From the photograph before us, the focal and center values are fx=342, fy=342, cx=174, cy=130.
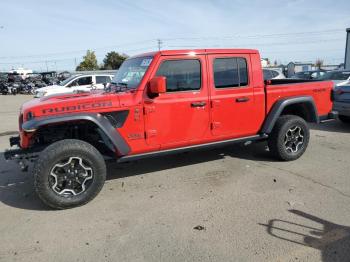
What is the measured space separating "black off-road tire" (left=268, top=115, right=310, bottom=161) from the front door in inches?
53.3

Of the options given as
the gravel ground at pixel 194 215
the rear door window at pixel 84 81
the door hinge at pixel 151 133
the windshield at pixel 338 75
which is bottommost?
the gravel ground at pixel 194 215

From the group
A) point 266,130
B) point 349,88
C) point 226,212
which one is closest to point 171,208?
point 226,212

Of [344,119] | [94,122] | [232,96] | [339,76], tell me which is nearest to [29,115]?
[94,122]

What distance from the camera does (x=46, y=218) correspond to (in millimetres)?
4066

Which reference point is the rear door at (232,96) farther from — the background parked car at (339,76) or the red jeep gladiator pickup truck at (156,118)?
the background parked car at (339,76)

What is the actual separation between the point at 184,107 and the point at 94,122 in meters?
1.32

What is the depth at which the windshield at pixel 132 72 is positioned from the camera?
488 centimetres

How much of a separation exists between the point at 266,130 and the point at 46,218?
3.62 meters

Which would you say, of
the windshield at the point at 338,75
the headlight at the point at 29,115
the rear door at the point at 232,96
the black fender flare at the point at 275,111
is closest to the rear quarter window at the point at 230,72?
the rear door at the point at 232,96

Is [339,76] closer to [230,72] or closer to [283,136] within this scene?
[283,136]

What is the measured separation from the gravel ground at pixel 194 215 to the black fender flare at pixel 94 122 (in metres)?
0.71

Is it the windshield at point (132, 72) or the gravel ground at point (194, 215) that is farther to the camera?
the windshield at point (132, 72)

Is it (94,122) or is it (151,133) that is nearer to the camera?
(94,122)

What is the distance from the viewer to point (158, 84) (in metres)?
4.41
